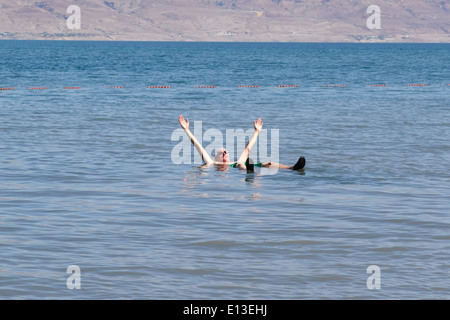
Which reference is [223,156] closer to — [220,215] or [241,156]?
[241,156]

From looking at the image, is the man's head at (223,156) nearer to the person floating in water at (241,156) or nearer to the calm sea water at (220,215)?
the person floating in water at (241,156)

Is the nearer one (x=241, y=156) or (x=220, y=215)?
(x=220, y=215)

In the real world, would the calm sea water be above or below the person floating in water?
below

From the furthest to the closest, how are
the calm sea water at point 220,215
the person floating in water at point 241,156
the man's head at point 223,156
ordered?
the man's head at point 223,156 < the person floating in water at point 241,156 < the calm sea water at point 220,215

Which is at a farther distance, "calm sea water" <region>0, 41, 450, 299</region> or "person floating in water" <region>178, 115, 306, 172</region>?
"person floating in water" <region>178, 115, 306, 172</region>

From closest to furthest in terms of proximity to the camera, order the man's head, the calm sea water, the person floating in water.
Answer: the calm sea water
the person floating in water
the man's head

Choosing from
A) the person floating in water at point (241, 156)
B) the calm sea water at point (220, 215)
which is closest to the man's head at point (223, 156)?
the person floating in water at point (241, 156)

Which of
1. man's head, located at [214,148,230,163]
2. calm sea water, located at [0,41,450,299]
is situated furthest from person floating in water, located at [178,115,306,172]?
calm sea water, located at [0,41,450,299]

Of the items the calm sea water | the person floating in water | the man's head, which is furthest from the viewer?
the man's head

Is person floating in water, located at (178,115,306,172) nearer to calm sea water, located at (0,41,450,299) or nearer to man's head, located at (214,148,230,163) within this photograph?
man's head, located at (214,148,230,163)

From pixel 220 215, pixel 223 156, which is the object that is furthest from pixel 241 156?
pixel 220 215

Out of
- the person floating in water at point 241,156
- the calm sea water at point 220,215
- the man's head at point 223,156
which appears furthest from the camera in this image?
the man's head at point 223,156

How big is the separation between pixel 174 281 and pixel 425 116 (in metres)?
28.6

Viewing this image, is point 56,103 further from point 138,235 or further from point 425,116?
point 138,235
